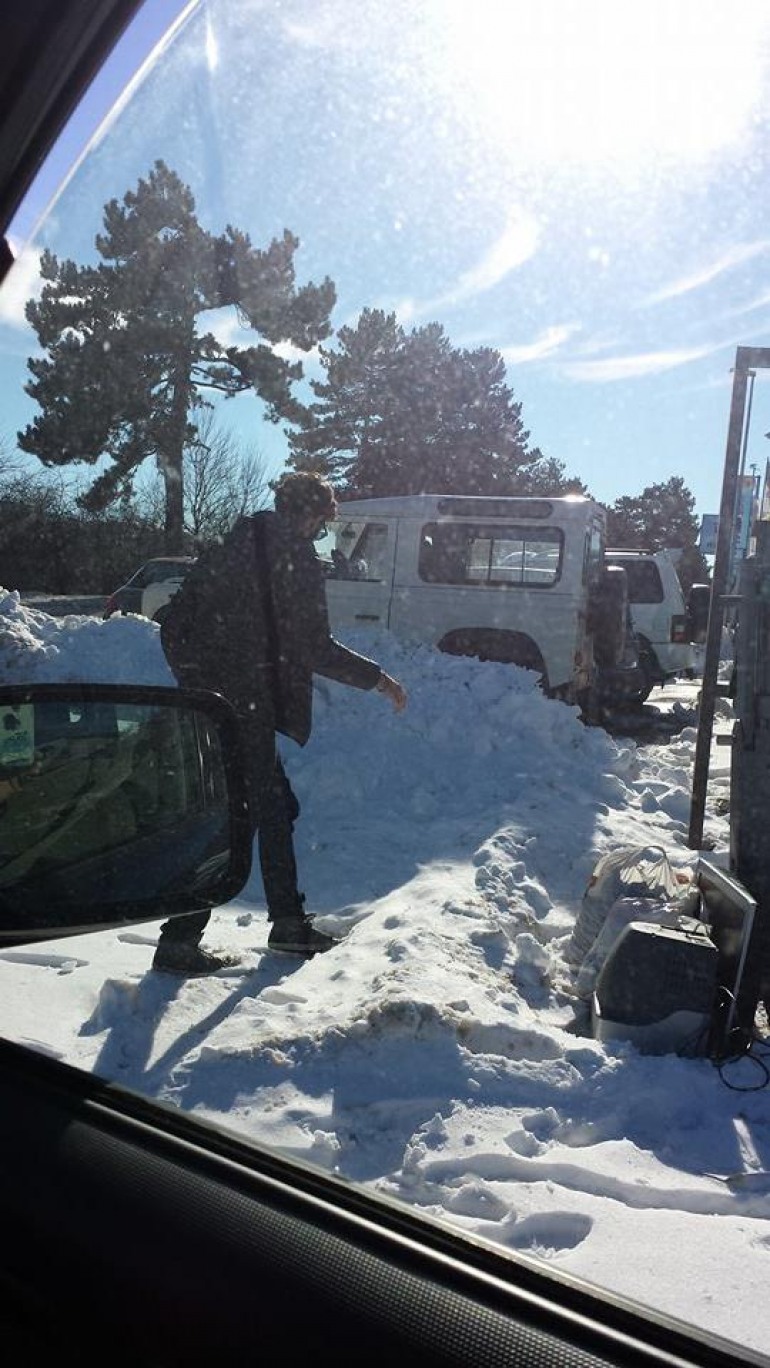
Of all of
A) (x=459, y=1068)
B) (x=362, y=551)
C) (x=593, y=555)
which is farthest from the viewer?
(x=593, y=555)

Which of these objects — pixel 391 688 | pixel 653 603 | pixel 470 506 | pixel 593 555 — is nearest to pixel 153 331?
pixel 391 688

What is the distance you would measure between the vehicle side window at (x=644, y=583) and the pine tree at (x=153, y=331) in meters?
12.8

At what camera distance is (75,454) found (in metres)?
4.22

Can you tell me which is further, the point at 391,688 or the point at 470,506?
the point at 470,506

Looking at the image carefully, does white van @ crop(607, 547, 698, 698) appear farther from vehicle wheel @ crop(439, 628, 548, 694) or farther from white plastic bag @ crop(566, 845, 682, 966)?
white plastic bag @ crop(566, 845, 682, 966)

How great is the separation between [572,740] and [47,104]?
7646 mm

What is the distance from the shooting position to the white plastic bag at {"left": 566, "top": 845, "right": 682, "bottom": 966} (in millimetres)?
3941

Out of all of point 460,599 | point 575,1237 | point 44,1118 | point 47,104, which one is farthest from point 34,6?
point 460,599

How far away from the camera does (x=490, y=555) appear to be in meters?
10.8

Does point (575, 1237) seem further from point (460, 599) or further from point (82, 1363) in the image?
point (460, 599)

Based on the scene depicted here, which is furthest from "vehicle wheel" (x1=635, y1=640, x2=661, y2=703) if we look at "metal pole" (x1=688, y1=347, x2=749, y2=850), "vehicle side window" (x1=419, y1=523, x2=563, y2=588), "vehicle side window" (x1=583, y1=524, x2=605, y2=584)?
"metal pole" (x1=688, y1=347, x2=749, y2=850)

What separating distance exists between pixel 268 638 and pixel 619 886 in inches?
66.6

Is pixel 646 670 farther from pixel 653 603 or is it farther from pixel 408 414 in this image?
pixel 408 414

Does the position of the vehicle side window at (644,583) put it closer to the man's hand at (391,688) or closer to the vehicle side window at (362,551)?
the vehicle side window at (362,551)
